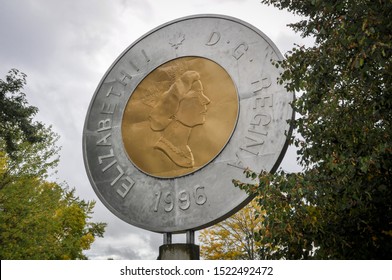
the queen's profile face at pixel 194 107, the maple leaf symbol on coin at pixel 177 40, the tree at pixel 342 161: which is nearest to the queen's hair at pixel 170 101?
the queen's profile face at pixel 194 107

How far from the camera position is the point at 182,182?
11164mm

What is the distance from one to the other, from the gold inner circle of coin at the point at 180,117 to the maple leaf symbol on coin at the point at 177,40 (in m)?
0.47

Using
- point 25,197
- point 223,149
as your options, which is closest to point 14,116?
point 25,197

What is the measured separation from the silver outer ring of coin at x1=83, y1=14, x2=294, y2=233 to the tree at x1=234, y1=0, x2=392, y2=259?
2434mm

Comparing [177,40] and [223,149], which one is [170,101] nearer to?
[177,40]

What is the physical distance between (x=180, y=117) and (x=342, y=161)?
5874mm

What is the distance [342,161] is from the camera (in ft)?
21.5

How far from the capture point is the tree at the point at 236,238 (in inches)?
883

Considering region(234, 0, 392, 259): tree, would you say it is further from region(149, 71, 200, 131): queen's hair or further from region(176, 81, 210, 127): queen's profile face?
region(149, 71, 200, 131): queen's hair

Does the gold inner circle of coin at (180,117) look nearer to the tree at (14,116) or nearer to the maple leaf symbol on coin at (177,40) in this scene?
the maple leaf symbol on coin at (177,40)
